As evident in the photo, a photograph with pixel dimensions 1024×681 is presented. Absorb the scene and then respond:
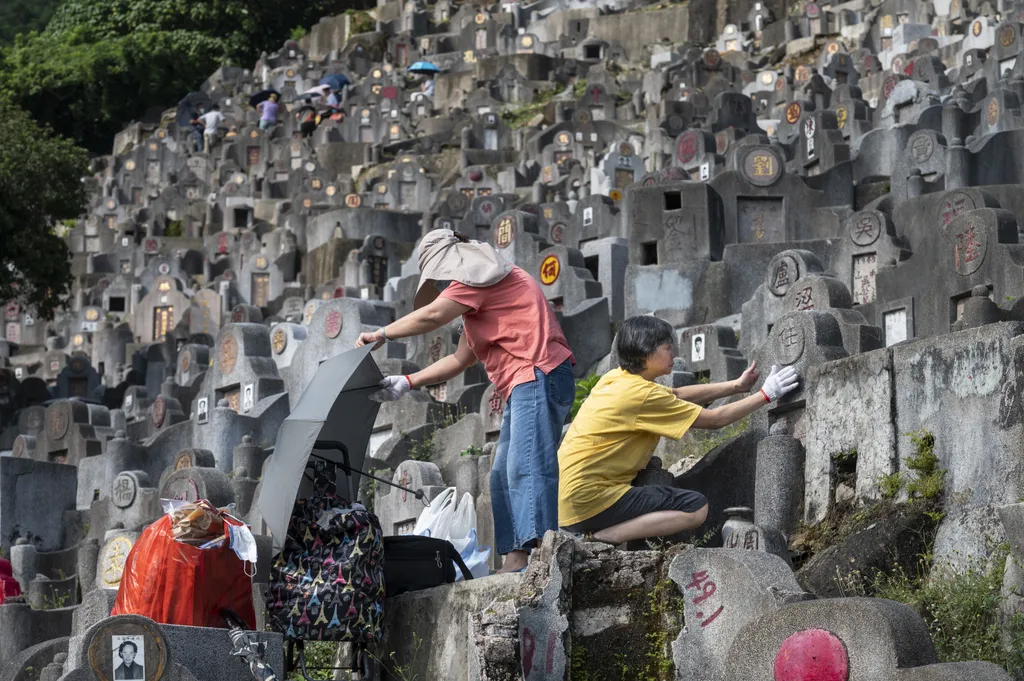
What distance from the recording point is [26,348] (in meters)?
40.2

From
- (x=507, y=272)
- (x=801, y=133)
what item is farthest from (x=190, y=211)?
(x=507, y=272)

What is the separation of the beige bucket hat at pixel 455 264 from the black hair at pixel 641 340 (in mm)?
644

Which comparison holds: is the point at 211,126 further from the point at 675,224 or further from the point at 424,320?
the point at 424,320

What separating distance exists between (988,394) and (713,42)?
4910cm

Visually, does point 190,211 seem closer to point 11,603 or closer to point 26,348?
point 26,348

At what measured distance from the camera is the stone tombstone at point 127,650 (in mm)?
6414

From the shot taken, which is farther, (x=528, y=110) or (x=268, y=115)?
(x=268, y=115)

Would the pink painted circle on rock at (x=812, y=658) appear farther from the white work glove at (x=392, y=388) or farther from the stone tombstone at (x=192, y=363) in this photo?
the stone tombstone at (x=192, y=363)

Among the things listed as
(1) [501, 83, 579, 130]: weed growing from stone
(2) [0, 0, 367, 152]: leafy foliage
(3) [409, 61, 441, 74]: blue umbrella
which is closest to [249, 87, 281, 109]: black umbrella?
(3) [409, 61, 441, 74]: blue umbrella

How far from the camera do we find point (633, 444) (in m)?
7.32

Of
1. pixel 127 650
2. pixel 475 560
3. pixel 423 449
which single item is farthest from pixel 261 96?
pixel 127 650

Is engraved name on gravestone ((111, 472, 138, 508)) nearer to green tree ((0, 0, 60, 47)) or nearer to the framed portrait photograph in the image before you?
the framed portrait photograph

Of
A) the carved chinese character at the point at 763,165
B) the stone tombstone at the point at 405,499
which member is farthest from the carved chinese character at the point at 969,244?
the carved chinese character at the point at 763,165

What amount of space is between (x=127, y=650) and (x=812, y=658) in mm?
2742
